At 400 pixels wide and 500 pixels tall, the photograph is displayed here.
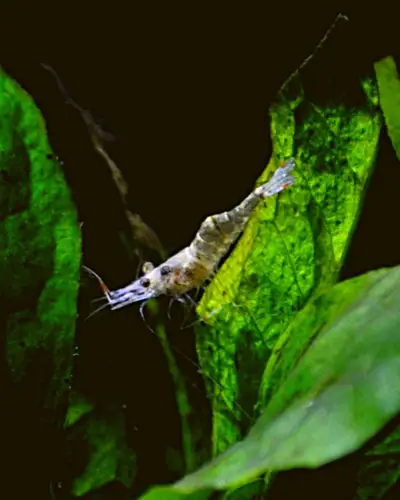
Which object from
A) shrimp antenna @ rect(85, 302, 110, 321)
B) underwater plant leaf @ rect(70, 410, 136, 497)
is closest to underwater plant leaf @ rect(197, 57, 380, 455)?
underwater plant leaf @ rect(70, 410, 136, 497)

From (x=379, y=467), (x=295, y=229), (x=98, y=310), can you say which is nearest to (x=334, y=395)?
(x=379, y=467)

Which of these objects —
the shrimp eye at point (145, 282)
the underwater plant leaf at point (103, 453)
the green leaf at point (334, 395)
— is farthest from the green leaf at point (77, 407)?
the green leaf at point (334, 395)

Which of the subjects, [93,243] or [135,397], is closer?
[135,397]

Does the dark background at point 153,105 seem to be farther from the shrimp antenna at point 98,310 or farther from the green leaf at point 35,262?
the green leaf at point 35,262

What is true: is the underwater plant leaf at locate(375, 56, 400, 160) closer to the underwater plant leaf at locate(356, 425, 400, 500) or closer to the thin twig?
the underwater plant leaf at locate(356, 425, 400, 500)

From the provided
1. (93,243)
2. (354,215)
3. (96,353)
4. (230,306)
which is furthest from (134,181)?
(354,215)

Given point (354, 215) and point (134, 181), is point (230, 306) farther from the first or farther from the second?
point (134, 181)

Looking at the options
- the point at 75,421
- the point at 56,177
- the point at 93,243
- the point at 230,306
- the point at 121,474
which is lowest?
the point at 121,474
